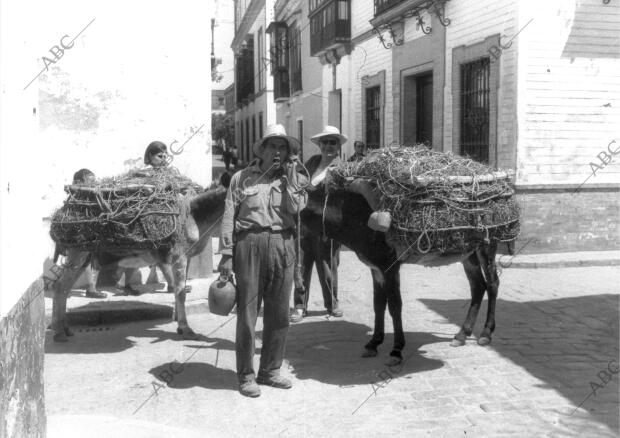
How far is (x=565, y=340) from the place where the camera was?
261 inches

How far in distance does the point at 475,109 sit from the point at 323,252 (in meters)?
6.42

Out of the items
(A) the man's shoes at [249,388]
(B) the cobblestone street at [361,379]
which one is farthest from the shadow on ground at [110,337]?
(A) the man's shoes at [249,388]

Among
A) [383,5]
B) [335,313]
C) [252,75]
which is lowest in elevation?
[335,313]

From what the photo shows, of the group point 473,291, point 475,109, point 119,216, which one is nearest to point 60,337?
point 119,216

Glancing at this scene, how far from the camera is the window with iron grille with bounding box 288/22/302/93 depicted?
84.6 feet

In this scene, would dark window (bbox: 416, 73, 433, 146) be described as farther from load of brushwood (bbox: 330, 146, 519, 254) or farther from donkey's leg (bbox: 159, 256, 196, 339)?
load of brushwood (bbox: 330, 146, 519, 254)

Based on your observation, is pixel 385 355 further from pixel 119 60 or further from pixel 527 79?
pixel 527 79

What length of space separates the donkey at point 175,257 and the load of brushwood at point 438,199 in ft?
5.63

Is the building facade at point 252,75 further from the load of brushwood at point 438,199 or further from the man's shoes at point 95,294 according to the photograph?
the load of brushwood at point 438,199

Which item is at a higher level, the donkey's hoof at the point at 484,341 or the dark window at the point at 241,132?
the dark window at the point at 241,132

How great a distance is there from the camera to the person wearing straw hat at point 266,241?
524 cm

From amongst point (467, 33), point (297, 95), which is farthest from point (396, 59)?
point (297, 95)

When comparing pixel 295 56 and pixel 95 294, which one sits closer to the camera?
pixel 95 294

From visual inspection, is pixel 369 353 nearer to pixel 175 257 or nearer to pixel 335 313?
pixel 335 313
